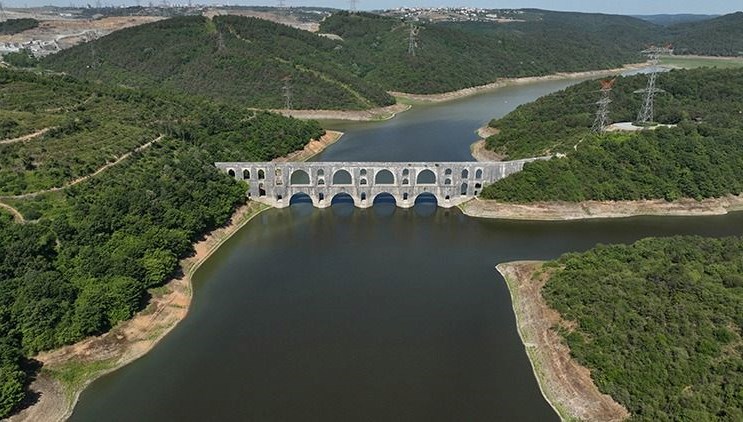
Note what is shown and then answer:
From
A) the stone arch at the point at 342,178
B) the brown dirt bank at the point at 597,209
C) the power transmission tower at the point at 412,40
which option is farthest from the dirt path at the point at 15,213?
the power transmission tower at the point at 412,40

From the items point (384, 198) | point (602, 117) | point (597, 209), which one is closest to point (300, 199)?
point (384, 198)

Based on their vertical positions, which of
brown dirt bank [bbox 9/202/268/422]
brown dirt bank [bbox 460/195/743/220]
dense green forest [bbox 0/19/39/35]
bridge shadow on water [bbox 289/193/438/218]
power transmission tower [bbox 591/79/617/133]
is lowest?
brown dirt bank [bbox 9/202/268/422]

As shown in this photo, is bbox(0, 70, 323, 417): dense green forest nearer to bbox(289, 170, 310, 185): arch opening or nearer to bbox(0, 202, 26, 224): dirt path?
bbox(0, 202, 26, 224): dirt path

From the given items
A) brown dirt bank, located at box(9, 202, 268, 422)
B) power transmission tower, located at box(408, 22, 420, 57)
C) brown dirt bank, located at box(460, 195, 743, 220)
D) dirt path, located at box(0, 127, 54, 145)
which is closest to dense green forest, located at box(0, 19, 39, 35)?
power transmission tower, located at box(408, 22, 420, 57)

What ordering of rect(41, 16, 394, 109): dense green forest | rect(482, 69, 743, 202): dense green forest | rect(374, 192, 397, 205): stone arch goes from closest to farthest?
rect(482, 69, 743, 202): dense green forest
rect(374, 192, 397, 205): stone arch
rect(41, 16, 394, 109): dense green forest

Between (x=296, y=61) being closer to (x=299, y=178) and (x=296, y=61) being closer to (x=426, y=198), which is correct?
(x=299, y=178)

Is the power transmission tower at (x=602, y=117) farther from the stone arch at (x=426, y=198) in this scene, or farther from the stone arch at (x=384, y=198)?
the stone arch at (x=384, y=198)
